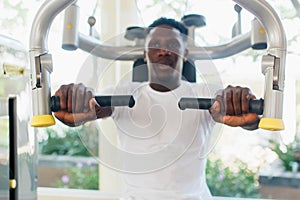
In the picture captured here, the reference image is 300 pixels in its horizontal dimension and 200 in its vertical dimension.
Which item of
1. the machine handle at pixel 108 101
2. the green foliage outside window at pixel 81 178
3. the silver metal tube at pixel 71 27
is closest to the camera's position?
the machine handle at pixel 108 101

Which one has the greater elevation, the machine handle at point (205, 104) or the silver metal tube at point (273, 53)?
the silver metal tube at point (273, 53)

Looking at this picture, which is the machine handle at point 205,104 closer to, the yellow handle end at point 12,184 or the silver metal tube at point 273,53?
the silver metal tube at point 273,53

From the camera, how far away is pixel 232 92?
3.28 ft

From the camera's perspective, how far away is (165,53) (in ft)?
4.33

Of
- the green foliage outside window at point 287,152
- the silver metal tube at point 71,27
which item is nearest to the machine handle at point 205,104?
the silver metal tube at point 71,27

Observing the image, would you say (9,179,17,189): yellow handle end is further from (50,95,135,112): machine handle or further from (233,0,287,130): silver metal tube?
(233,0,287,130): silver metal tube

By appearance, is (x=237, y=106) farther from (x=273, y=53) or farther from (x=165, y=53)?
(x=165, y=53)

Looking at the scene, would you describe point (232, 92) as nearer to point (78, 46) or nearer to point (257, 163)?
point (78, 46)

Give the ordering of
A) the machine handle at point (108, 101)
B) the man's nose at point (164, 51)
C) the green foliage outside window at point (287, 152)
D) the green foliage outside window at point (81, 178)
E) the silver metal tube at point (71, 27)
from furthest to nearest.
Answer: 1. the green foliage outside window at point (81, 178)
2. the green foliage outside window at point (287, 152)
3. the silver metal tube at point (71, 27)
4. the man's nose at point (164, 51)
5. the machine handle at point (108, 101)

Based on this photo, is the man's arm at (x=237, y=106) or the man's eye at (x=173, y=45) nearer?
the man's arm at (x=237, y=106)

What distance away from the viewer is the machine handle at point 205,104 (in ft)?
3.11

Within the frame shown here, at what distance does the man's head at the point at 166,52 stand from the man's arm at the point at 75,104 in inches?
14.2

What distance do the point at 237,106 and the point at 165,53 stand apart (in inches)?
16.4

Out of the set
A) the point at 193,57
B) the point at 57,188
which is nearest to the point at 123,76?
the point at 193,57
